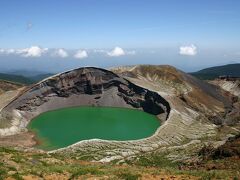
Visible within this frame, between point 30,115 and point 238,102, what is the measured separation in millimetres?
66891

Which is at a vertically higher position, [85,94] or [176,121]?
[85,94]

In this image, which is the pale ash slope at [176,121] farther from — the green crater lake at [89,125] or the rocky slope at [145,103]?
the green crater lake at [89,125]

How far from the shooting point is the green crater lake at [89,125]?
87750 mm

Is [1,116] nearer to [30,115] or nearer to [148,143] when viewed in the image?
[30,115]

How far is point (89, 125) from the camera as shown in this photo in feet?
339

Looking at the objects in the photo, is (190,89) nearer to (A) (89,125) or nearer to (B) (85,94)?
(A) (89,125)

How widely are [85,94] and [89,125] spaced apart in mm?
38403

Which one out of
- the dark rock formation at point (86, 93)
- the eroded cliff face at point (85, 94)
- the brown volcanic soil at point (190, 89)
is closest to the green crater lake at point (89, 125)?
the eroded cliff face at point (85, 94)

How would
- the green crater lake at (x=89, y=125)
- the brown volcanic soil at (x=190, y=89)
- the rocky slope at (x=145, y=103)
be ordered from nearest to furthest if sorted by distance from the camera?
the rocky slope at (x=145, y=103) < the green crater lake at (x=89, y=125) < the brown volcanic soil at (x=190, y=89)

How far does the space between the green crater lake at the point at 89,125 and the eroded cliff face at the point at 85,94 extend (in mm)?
3635

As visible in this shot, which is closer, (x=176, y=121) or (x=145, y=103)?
(x=176, y=121)

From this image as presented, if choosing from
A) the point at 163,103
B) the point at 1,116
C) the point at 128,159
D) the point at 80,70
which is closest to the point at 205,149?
the point at 128,159

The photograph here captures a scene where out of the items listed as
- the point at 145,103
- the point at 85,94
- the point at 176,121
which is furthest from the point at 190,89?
the point at 85,94

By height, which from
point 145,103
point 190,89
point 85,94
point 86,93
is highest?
point 190,89
